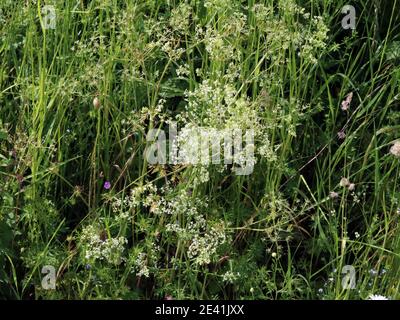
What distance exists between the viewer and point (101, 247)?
2.93 meters

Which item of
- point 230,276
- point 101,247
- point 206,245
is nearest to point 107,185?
point 101,247

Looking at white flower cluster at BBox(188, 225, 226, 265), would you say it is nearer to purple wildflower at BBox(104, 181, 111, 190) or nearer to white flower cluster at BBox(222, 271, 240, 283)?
white flower cluster at BBox(222, 271, 240, 283)

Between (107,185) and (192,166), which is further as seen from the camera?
(107,185)

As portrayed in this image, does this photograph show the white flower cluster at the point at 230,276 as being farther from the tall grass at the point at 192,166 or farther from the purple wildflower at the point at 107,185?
the purple wildflower at the point at 107,185

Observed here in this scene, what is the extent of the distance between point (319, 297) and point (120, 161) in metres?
0.88

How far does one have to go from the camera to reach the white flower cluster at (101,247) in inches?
111

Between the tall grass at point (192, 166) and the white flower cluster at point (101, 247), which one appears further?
Result: the tall grass at point (192, 166)

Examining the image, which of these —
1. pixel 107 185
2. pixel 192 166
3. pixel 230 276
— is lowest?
pixel 230 276

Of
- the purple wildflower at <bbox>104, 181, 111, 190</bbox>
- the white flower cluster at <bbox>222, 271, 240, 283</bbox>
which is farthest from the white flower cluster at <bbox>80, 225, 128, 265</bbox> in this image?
the white flower cluster at <bbox>222, 271, 240, 283</bbox>

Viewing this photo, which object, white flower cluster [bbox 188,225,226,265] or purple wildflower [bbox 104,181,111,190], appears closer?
white flower cluster [bbox 188,225,226,265]

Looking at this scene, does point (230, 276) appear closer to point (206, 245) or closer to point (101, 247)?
point (206, 245)

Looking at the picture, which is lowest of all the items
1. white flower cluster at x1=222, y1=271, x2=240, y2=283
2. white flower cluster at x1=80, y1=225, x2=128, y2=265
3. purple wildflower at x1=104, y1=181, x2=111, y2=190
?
white flower cluster at x1=222, y1=271, x2=240, y2=283

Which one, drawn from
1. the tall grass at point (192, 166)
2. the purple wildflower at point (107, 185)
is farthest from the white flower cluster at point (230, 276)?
the purple wildflower at point (107, 185)

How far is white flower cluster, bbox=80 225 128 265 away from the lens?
2826 mm
